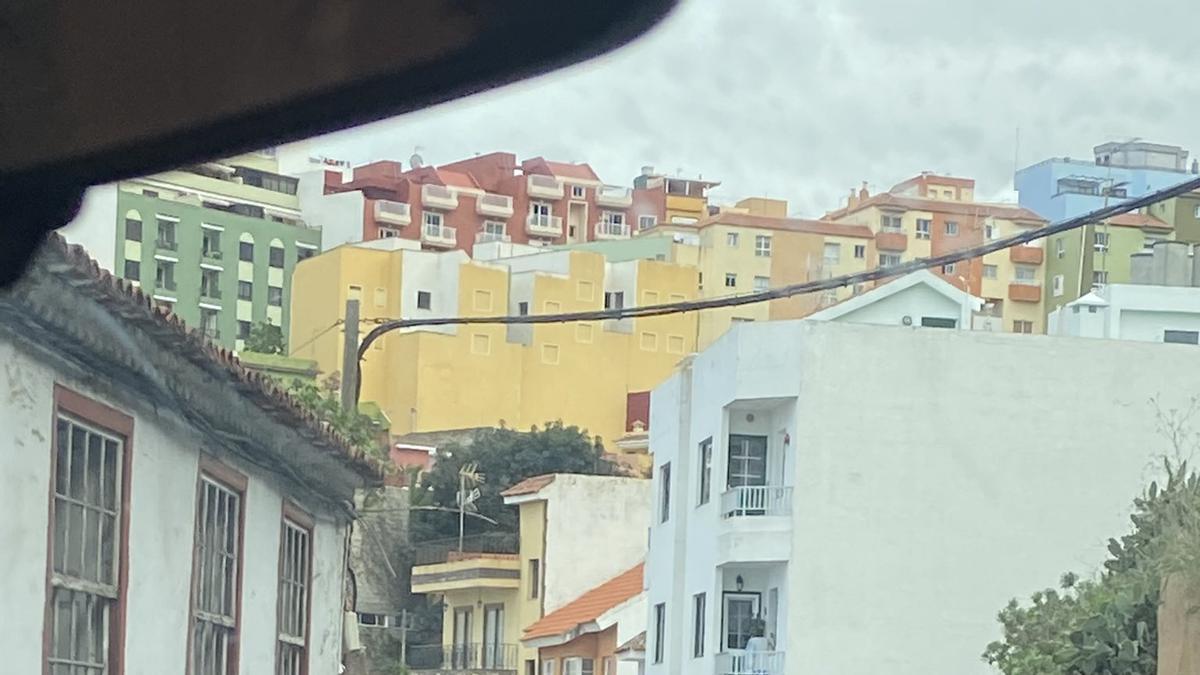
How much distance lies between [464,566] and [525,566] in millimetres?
2029

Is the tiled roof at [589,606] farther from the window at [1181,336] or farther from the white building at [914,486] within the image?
the window at [1181,336]

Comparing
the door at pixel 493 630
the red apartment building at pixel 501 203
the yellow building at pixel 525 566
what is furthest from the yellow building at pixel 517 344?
the door at pixel 493 630

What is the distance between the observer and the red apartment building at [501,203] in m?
95.4

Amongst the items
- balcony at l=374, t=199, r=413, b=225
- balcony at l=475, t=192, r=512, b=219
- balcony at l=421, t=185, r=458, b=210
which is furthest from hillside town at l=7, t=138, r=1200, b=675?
balcony at l=475, t=192, r=512, b=219

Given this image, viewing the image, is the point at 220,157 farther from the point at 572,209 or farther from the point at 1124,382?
the point at 572,209

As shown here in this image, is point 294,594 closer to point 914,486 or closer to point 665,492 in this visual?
point 914,486

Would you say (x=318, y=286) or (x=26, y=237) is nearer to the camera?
A: (x=26, y=237)

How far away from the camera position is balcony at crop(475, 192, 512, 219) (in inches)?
4011

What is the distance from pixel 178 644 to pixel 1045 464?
21.2 meters

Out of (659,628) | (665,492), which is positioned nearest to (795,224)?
(665,492)

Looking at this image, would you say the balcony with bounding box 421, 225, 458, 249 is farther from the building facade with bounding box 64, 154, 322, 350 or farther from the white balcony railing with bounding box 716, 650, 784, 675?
the white balcony railing with bounding box 716, 650, 784, 675

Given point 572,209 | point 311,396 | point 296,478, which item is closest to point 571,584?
point 311,396

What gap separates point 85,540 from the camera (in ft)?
40.2

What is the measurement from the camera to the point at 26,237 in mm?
2844
